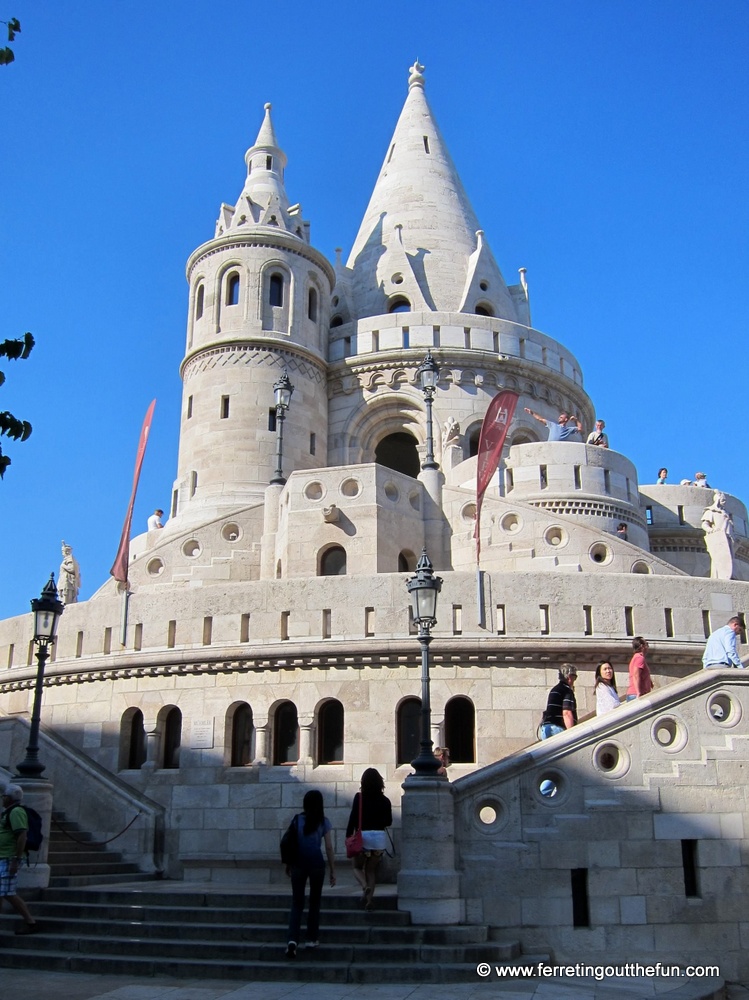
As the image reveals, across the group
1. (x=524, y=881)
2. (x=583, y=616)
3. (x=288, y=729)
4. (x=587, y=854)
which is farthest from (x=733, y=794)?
(x=288, y=729)

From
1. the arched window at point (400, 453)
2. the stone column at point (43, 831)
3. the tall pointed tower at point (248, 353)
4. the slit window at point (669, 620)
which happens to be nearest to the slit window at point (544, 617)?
the slit window at point (669, 620)

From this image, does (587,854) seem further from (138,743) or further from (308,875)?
(138,743)

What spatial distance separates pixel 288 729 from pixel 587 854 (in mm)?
5754

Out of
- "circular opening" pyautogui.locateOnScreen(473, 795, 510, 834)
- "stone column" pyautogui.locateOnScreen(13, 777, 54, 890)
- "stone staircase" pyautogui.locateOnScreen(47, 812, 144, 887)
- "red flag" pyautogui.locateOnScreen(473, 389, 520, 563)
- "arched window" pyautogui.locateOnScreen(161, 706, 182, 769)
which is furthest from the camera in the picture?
"red flag" pyautogui.locateOnScreen(473, 389, 520, 563)

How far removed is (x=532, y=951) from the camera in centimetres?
1102

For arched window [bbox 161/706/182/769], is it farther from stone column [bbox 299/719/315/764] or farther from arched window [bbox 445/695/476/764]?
arched window [bbox 445/695/476/764]

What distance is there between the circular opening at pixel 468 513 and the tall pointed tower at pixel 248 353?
6372 mm

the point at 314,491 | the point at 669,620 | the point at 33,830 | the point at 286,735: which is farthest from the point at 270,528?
the point at 33,830

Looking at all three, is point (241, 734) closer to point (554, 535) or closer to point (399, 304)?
point (554, 535)

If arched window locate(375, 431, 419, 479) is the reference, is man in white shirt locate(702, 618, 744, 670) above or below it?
below

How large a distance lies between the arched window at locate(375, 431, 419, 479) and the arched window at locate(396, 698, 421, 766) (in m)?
17.6

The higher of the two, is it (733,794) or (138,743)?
(138,743)

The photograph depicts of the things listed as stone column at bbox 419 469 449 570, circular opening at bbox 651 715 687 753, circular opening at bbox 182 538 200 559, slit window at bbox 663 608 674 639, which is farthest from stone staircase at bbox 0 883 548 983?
circular opening at bbox 182 538 200 559

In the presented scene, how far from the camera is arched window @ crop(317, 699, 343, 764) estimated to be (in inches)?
618
